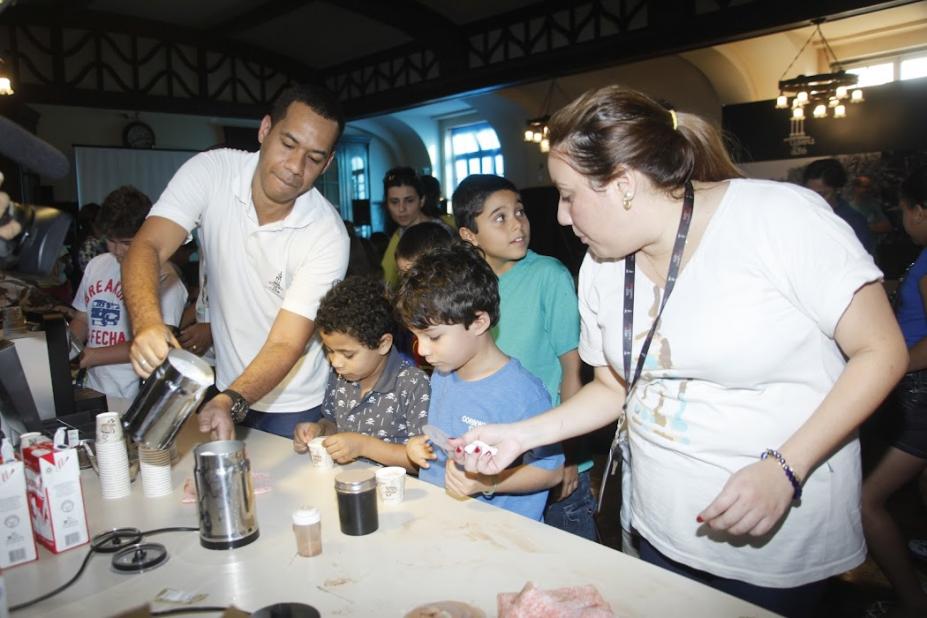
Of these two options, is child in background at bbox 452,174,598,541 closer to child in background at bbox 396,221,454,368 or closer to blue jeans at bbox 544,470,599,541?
blue jeans at bbox 544,470,599,541

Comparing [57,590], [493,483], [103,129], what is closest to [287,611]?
[57,590]

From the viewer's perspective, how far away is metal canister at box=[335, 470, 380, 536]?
1.37m

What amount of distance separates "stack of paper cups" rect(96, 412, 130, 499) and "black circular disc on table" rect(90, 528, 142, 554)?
8.7 inches

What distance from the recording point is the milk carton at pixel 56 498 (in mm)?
1363

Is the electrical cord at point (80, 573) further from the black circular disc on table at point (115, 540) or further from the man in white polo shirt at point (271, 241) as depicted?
the man in white polo shirt at point (271, 241)

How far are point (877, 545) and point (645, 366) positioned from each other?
1761mm

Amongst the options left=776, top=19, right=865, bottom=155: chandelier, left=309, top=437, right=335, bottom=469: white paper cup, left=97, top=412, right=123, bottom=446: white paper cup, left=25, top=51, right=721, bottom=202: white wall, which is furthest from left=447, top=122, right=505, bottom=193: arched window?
left=97, top=412, right=123, bottom=446: white paper cup

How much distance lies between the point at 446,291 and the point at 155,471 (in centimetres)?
81

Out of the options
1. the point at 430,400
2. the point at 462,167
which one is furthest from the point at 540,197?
the point at 430,400

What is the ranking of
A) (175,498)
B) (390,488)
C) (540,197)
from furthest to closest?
(540,197)
(175,498)
(390,488)

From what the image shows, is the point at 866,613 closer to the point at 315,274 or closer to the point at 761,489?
the point at 761,489

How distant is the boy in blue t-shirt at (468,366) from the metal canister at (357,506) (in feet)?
0.99

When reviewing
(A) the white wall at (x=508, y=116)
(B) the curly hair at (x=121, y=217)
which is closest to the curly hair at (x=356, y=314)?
(B) the curly hair at (x=121, y=217)

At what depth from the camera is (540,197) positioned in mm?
7711
